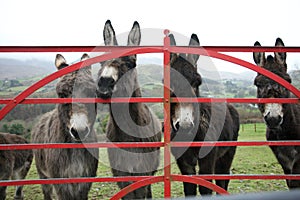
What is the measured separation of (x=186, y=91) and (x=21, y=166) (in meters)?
3.63

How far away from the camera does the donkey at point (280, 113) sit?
4047mm

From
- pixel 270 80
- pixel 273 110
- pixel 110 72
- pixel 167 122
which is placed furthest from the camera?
pixel 270 80

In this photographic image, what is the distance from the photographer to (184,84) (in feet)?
12.3

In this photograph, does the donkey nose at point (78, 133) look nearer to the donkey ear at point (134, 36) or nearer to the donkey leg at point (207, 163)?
the donkey ear at point (134, 36)

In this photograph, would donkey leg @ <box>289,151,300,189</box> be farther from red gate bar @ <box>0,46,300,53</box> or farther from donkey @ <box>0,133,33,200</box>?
donkey @ <box>0,133,33,200</box>

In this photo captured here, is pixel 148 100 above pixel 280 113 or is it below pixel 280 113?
above

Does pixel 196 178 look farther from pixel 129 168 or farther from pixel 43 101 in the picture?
pixel 43 101

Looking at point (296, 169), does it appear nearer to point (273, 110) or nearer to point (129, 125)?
point (273, 110)

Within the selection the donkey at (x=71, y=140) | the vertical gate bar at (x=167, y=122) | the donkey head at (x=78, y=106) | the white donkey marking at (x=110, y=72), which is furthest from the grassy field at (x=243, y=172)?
the vertical gate bar at (x=167, y=122)

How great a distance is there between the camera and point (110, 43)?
380 cm

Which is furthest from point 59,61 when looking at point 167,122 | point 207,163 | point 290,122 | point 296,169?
point 296,169

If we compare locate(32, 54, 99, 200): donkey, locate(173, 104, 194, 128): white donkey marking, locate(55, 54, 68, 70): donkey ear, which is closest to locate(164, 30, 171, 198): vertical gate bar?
locate(173, 104, 194, 128): white donkey marking

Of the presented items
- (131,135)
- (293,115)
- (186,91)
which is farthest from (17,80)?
(293,115)

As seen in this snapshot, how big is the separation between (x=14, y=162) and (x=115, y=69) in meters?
3.09
